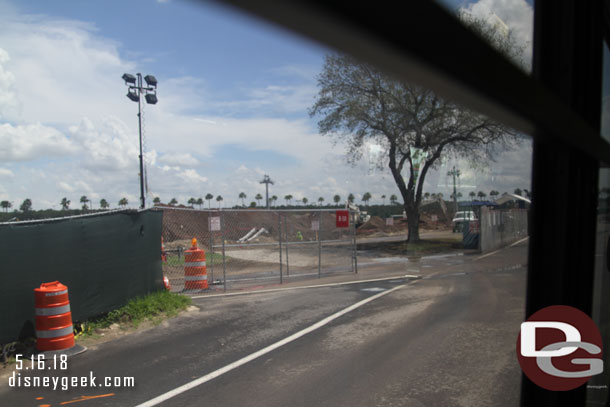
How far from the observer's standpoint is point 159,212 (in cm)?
1023

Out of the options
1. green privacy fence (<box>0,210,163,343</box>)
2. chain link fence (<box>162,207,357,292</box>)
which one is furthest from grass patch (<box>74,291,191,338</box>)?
chain link fence (<box>162,207,357,292</box>)

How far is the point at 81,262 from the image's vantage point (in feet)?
25.2

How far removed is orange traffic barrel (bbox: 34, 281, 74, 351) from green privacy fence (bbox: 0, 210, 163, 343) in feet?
1.05

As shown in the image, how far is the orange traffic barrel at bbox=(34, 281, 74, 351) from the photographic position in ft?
21.1

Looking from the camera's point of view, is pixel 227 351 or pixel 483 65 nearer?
pixel 483 65

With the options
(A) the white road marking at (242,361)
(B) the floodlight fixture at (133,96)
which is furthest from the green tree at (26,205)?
(A) the white road marking at (242,361)

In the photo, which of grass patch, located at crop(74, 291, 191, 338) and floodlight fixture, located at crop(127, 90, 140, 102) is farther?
floodlight fixture, located at crop(127, 90, 140, 102)

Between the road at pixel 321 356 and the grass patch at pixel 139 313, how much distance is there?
0.45 m

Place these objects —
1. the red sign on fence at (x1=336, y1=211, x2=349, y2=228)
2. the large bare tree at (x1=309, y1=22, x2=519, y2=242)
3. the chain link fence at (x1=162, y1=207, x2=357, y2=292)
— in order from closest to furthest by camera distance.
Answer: the large bare tree at (x1=309, y1=22, x2=519, y2=242) → the chain link fence at (x1=162, y1=207, x2=357, y2=292) → the red sign on fence at (x1=336, y1=211, x2=349, y2=228)

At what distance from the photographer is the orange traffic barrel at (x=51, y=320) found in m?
6.45

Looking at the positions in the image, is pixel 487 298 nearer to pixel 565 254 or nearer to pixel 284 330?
pixel 284 330

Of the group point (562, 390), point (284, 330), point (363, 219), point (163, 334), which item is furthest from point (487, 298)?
point (363, 219)

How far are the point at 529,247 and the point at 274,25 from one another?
7.03 feet

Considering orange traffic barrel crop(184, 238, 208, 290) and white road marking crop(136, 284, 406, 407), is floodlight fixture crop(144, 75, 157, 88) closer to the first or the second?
orange traffic barrel crop(184, 238, 208, 290)
